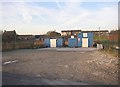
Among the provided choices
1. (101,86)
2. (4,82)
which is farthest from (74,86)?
(4,82)

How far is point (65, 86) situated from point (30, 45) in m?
38.2

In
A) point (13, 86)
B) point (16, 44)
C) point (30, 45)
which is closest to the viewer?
point (13, 86)

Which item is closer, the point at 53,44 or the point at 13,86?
the point at 13,86

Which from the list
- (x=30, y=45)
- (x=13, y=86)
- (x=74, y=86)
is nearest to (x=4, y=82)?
(x=13, y=86)

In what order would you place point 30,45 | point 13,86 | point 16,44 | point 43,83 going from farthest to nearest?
point 30,45
point 16,44
point 43,83
point 13,86

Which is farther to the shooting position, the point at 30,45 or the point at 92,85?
the point at 30,45

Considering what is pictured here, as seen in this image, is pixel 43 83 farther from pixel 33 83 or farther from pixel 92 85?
pixel 92 85

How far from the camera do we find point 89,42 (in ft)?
152

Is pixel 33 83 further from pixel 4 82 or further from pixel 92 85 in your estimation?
pixel 92 85

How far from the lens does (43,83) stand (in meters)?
8.45

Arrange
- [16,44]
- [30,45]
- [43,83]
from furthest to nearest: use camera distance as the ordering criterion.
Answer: [30,45] → [16,44] → [43,83]

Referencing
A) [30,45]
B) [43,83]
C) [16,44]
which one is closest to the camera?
[43,83]

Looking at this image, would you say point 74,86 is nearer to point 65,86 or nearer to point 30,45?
point 65,86

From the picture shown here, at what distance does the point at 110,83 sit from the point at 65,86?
84.4 inches
